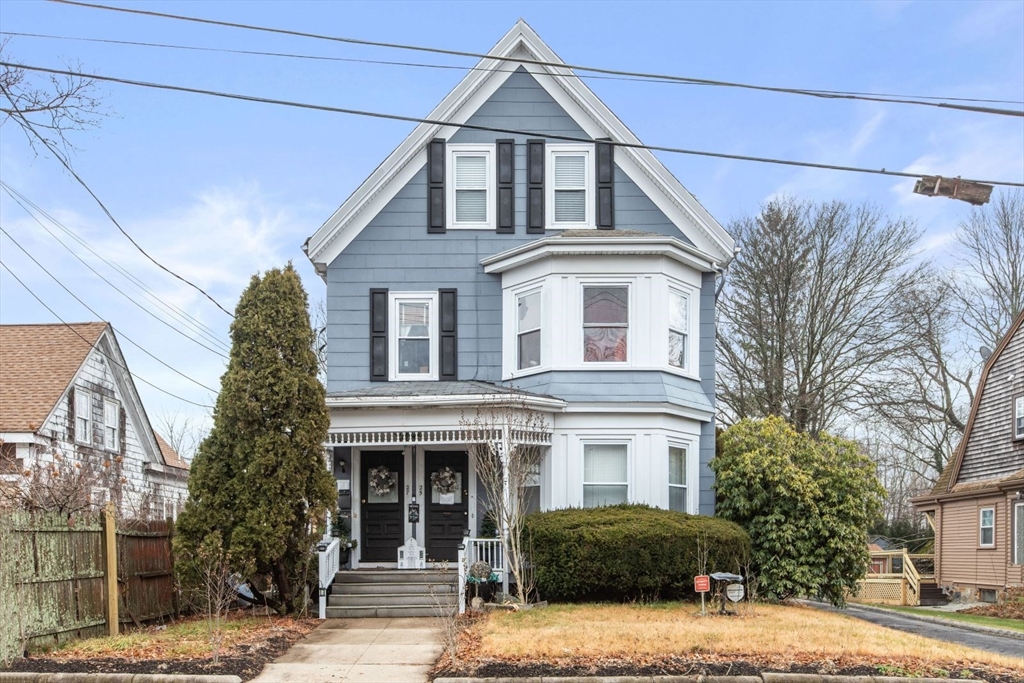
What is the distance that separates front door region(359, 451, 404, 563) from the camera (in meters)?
18.0

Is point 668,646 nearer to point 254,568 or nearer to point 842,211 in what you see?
point 254,568

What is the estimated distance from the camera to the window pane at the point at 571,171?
63.2 feet

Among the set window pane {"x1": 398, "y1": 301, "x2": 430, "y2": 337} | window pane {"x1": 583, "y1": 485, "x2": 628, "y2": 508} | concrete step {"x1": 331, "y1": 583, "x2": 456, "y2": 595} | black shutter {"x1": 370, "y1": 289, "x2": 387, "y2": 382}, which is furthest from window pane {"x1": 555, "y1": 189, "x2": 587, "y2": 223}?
concrete step {"x1": 331, "y1": 583, "x2": 456, "y2": 595}

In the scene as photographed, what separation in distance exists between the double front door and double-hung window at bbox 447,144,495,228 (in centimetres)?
443

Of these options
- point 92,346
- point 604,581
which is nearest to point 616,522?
point 604,581

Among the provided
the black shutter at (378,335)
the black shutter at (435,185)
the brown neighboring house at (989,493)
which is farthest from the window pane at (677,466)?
the brown neighboring house at (989,493)

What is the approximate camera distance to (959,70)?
1452 cm

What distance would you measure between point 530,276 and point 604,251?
56.9 inches

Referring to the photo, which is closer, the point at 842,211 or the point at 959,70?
the point at 959,70

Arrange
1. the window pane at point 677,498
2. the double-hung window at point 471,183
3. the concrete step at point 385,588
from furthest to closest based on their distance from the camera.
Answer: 1. the double-hung window at point 471,183
2. the window pane at point 677,498
3. the concrete step at point 385,588

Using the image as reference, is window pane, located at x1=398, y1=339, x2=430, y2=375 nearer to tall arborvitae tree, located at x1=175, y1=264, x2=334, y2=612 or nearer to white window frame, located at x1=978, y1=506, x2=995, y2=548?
tall arborvitae tree, located at x1=175, y1=264, x2=334, y2=612

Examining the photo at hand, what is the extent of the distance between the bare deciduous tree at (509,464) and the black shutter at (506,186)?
398cm

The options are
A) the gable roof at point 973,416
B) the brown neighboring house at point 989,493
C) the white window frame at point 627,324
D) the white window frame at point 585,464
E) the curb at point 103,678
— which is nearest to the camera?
the curb at point 103,678

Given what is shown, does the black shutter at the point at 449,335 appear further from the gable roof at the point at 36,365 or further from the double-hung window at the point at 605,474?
the gable roof at the point at 36,365
